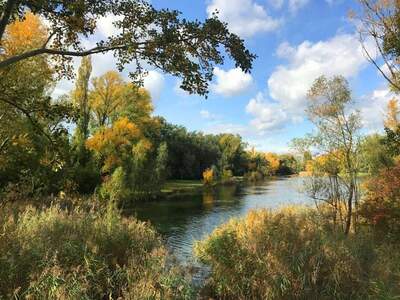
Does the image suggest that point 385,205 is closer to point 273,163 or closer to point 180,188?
point 180,188

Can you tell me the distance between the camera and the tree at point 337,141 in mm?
18922

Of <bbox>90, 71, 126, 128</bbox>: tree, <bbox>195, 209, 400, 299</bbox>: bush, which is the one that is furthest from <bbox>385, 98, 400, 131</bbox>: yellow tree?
<bbox>90, 71, 126, 128</bbox>: tree

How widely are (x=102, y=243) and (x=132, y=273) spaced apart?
1.78 metres

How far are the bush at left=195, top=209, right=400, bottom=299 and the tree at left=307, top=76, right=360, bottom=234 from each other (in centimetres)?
988

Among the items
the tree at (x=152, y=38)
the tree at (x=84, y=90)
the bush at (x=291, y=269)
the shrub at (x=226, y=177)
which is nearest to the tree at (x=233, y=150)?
the shrub at (x=226, y=177)

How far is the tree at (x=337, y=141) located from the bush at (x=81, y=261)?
1203cm

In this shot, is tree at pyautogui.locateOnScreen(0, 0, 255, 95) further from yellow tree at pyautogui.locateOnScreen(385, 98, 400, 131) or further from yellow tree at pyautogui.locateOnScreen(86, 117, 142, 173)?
yellow tree at pyautogui.locateOnScreen(86, 117, 142, 173)

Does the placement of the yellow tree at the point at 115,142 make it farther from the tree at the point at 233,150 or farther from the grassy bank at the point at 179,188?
the tree at the point at 233,150

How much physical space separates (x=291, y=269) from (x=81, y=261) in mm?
3825

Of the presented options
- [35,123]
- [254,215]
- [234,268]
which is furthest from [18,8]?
[254,215]

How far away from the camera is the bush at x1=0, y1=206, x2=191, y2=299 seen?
5.34 metres

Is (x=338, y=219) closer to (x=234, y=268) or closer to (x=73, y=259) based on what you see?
(x=234, y=268)

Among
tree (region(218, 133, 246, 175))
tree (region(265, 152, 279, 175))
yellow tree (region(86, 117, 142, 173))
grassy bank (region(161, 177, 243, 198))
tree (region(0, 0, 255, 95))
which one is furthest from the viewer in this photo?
tree (region(265, 152, 279, 175))

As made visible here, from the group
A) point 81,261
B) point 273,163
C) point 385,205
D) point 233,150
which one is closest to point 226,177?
point 233,150
